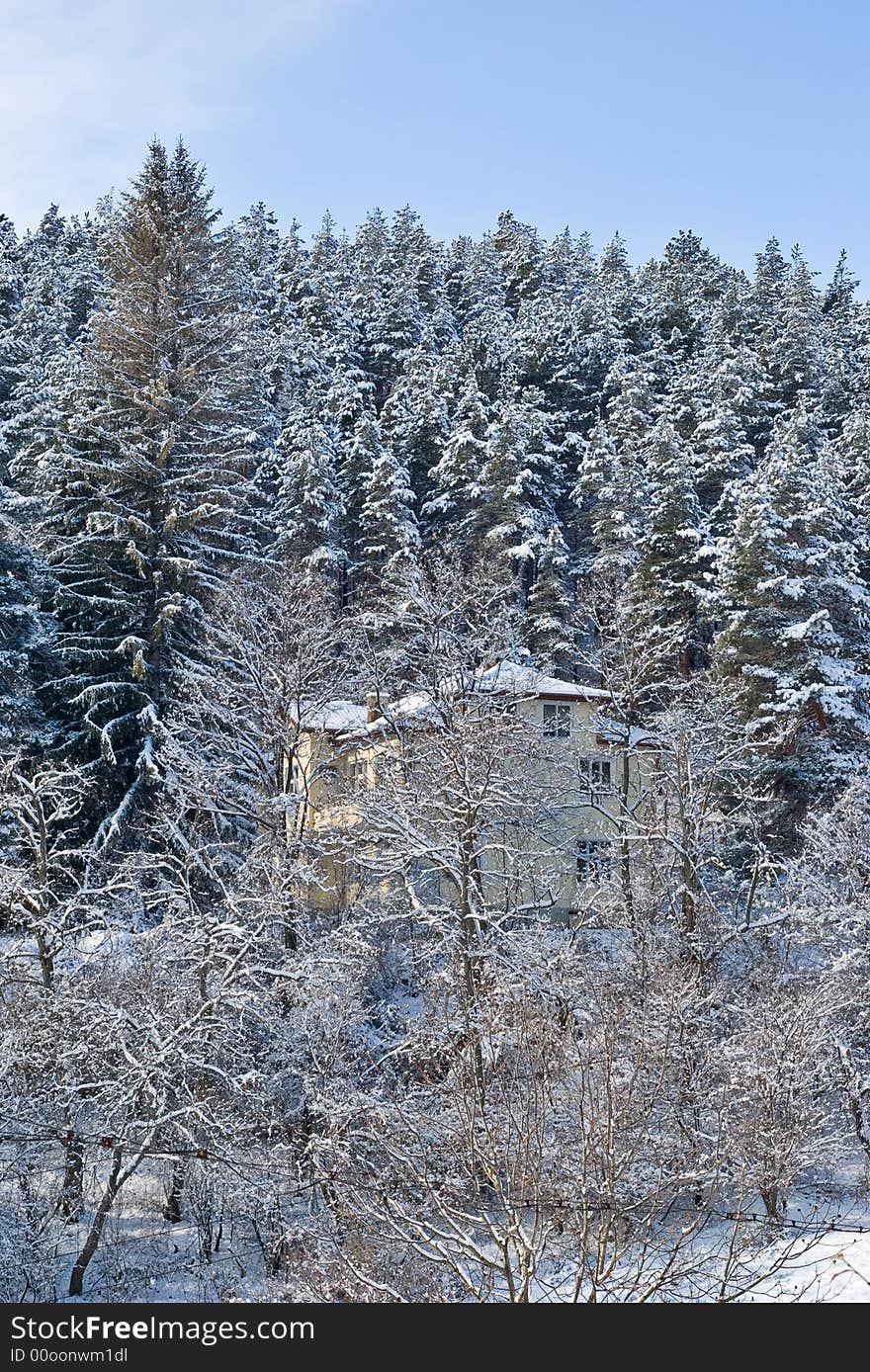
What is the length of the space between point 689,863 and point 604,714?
7.82m

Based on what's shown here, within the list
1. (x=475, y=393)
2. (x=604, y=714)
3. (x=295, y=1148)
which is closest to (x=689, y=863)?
(x=604, y=714)

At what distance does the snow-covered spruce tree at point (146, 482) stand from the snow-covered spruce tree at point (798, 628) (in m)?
15.6

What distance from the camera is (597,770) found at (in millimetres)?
30438

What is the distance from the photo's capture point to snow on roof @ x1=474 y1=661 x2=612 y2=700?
27156 mm

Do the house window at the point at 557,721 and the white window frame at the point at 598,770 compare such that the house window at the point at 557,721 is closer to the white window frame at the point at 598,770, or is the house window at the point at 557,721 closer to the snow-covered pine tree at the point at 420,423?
the white window frame at the point at 598,770

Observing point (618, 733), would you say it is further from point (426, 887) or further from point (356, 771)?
point (356, 771)

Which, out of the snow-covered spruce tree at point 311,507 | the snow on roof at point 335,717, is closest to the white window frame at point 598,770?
the snow on roof at point 335,717

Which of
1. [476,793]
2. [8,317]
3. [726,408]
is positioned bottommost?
[476,793]

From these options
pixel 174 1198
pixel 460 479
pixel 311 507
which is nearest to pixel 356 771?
pixel 174 1198

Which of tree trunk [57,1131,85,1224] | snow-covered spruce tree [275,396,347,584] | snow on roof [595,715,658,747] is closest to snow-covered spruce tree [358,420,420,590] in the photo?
snow-covered spruce tree [275,396,347,584]

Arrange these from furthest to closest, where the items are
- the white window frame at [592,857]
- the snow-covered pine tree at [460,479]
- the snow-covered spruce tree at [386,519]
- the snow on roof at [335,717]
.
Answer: the snow-covered pine tree at [460,479] → the snow-covered spruce tree at [386,519] → the snow on roof at [335,717] → the white window frame at [592,857]

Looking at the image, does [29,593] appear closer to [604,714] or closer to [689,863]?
[604,714]

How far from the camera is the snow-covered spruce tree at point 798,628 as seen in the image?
2812 cm

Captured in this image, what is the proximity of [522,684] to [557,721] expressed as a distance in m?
1.90
